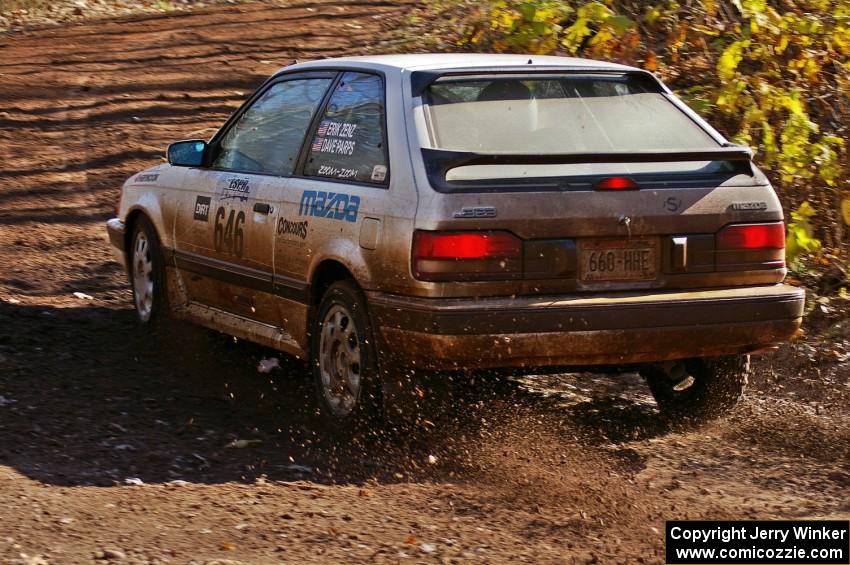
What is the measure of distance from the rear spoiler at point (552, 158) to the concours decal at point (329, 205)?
48 centimetres

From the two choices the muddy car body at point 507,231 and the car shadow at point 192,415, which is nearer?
the muddy car body at point 507,231

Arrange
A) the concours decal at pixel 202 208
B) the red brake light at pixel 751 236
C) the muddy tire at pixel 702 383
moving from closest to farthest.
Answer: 1. the red brake light at pixel 751 236
2. the muddy tire at pixel 702 383
3. the concours decal at pixel 202 208

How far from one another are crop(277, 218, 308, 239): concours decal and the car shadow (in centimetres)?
93

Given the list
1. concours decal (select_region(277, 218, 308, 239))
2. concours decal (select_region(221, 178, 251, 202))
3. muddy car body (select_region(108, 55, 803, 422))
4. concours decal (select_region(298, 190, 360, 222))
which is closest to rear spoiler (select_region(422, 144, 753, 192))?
muddy car body (select_region(108, 55, 803, 422))

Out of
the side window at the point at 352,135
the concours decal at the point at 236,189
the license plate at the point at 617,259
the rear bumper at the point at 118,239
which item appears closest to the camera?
the license plate at the point at 617,259

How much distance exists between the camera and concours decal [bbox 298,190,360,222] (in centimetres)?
596

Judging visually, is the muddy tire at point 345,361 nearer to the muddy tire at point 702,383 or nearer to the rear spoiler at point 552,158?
the rear spoiler at point 552,158

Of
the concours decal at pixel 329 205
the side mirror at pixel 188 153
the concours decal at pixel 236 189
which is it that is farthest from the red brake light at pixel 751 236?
the side mirror at pixel 188 153

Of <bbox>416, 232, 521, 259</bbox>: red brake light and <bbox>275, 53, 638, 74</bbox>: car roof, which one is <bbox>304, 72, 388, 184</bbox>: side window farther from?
<bbox>416, 232, 521, 259</bbox>: red brake light

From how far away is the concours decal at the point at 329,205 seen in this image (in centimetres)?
596

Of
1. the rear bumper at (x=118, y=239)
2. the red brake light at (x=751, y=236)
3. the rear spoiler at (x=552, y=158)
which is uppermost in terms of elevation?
the rear spoiler at (x=552, y=158)

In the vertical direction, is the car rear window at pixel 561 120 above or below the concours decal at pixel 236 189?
above

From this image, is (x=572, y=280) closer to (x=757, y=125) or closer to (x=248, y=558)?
(x=248, y=558)

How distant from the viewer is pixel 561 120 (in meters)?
6.15
